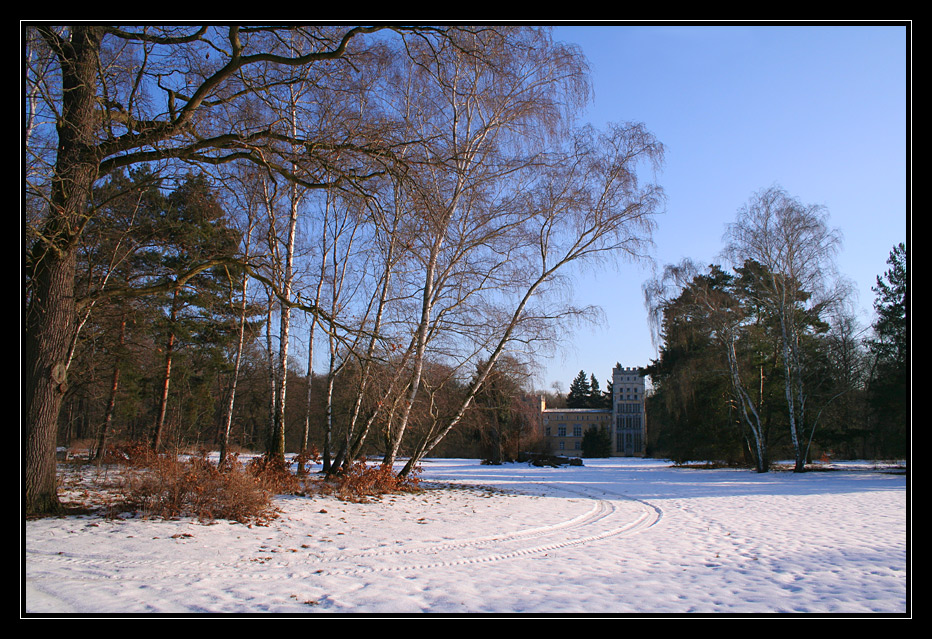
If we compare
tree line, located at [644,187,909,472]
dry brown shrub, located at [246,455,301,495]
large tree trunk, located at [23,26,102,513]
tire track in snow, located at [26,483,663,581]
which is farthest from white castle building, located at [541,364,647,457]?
large tree trunk, located at [23,26,102,513]

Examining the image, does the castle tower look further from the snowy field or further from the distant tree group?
the snowy field

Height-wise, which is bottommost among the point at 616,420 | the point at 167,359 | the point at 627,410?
the point at 616,420

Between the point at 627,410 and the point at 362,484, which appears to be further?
the point at 627,410

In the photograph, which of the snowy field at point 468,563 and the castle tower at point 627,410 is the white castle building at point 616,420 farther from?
the snowy field at point 468,563

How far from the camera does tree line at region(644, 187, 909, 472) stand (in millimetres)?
22016

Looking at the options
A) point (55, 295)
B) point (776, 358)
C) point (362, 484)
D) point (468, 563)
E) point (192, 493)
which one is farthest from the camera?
point (776, 358)

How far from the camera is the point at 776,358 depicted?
28.0m

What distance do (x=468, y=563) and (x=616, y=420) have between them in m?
62.9

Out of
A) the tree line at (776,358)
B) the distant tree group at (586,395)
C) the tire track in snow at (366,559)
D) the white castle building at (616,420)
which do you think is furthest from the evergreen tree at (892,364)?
the distant tree group at (586,395)

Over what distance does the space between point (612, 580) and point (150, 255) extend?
59.4 feet

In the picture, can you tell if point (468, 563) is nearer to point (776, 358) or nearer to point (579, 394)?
point (776, 358)

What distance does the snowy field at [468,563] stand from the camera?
454cm

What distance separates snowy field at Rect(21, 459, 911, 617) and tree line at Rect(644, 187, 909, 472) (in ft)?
44.3

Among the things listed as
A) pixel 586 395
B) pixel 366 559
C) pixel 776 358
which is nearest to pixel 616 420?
pixel 586 395
